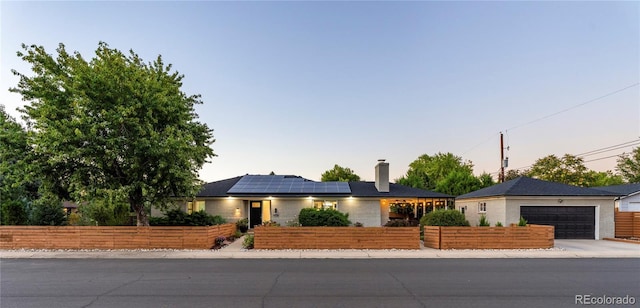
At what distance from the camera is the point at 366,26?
21.0 meters

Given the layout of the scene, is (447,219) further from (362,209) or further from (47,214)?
(47,214)

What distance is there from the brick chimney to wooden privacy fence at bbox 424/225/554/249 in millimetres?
9471

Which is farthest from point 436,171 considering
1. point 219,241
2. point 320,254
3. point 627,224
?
point 320,254

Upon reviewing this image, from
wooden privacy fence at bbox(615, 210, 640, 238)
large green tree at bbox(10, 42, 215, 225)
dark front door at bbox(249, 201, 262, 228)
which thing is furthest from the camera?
dark front door at bbox(249, 201, 262, 228)

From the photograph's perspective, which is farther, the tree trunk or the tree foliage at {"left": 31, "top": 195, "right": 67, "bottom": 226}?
the tree foliage at {"left": 31, "top": 195, "right": 67, "bottom": 226}

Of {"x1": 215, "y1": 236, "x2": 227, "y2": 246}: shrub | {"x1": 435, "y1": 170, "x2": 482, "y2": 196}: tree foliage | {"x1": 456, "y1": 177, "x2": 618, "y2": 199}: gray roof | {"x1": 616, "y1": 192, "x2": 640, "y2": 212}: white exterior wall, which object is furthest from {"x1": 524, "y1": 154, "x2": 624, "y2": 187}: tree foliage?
{"x1": 215, "y1": 236, "x2": 227, "y2": 246}: shrub

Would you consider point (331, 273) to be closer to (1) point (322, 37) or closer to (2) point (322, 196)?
(2) point (322, 196)

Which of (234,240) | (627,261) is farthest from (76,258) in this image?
(627,261)

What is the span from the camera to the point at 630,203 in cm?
2617

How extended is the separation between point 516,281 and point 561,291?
1.14 meters

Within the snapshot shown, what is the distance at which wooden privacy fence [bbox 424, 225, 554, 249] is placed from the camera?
15.1 meters

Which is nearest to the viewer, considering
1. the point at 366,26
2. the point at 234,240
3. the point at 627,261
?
the point at 627,261

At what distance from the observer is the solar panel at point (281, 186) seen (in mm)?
23642

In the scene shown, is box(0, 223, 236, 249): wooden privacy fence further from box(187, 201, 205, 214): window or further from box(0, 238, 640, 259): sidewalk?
box(187, 201, 205, 214): window
